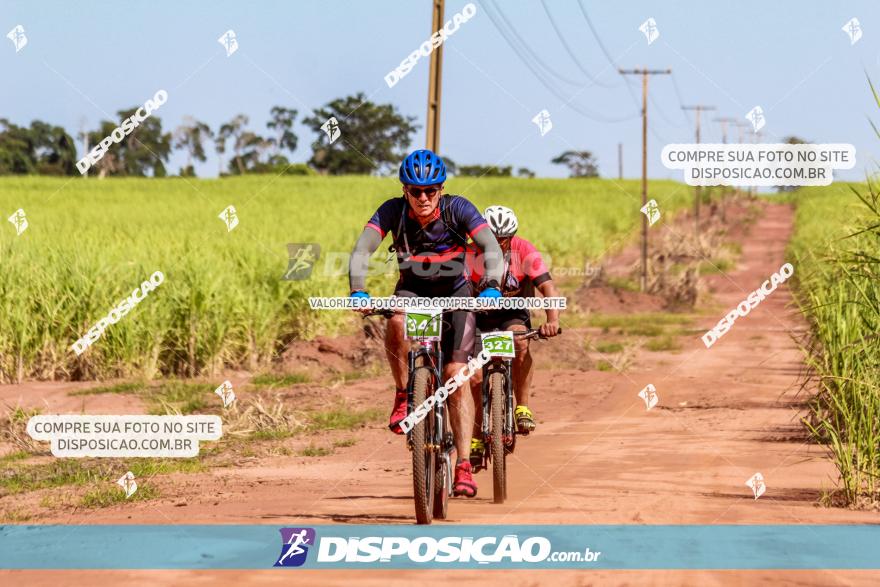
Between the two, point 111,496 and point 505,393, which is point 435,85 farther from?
point 111,496

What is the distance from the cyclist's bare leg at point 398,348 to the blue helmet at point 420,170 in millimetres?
853

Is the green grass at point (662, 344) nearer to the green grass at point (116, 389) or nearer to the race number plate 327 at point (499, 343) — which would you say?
the green grass at point (116, 389)

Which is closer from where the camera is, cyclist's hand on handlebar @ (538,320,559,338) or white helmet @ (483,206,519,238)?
cyclist's hand on handlebar @ (538,320,559,338)

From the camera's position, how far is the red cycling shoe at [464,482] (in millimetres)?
8008

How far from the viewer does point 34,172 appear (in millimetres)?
77938

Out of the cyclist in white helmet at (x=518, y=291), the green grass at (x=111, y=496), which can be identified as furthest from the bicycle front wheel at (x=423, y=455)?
the green grass at (x=111, y=496)

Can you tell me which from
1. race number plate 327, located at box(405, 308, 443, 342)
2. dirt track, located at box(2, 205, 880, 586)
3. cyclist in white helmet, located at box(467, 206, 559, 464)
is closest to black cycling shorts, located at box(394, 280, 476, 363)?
race number plate 327, located at box(405, 308, 443, 342)

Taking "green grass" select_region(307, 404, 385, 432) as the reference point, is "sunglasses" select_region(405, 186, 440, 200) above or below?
above

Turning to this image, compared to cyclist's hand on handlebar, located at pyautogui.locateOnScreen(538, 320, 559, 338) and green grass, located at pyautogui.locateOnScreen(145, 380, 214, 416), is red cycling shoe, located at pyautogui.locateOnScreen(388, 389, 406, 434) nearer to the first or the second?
cyclist's hand on handlebar, located at pyautogui.locateOnScreen(538, 320, 559, 338)

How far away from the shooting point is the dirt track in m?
6.39

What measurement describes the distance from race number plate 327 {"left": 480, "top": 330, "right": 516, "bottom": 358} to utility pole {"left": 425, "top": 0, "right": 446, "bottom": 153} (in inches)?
356

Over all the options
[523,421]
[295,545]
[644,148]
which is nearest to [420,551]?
[295,545]

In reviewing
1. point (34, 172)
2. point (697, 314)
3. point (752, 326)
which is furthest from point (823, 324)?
point (34, 172)

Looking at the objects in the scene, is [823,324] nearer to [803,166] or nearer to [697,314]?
[803,166]
